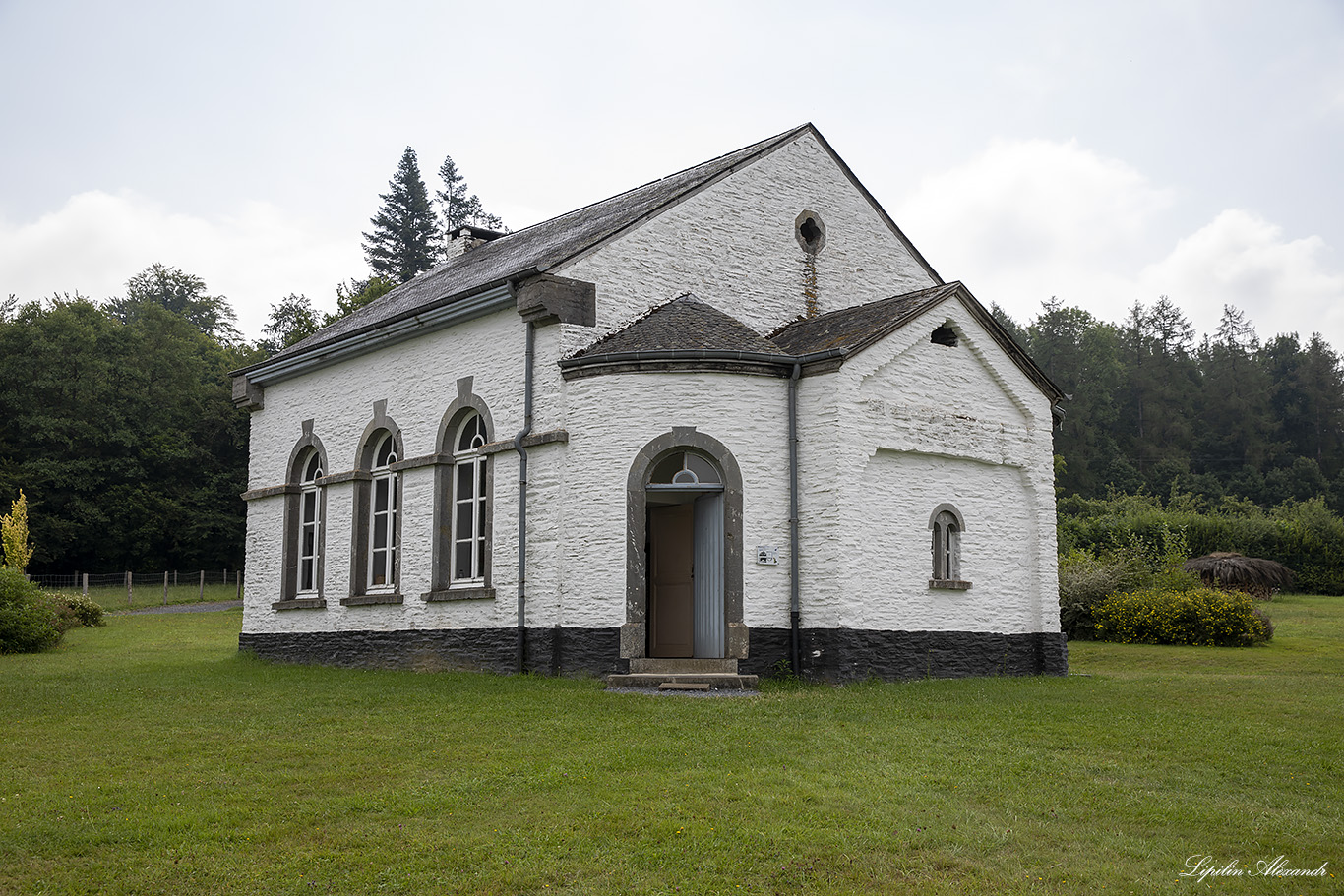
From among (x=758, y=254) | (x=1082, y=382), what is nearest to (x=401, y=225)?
(x=1082, y=382)

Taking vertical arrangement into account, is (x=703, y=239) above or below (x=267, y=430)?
above

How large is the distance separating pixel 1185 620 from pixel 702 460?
43.7 ft

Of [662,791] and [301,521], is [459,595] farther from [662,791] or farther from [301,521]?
[662,791]

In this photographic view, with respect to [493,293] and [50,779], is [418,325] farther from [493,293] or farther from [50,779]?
[50,779]

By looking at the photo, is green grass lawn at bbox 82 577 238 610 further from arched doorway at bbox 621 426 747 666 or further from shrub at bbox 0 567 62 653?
arched doorway at bbox 621 426 747 666

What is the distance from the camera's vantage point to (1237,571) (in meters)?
33.0

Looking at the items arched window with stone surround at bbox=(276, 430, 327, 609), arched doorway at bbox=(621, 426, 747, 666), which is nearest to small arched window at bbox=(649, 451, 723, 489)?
arched doorway at bbox=(621, 426, 747, 666)

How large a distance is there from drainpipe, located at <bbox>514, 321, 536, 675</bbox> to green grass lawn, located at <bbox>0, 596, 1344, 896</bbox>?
2.02 meters

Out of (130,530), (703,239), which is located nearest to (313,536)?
(703,239)

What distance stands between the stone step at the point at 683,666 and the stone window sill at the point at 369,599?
542cm

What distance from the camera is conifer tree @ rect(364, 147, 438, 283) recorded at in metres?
66.9

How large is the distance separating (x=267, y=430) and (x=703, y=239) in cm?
999

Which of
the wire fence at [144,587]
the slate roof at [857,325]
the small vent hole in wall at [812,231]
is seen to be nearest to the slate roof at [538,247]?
the small vent hole in wall at [812,231]

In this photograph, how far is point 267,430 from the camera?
2302 cm
